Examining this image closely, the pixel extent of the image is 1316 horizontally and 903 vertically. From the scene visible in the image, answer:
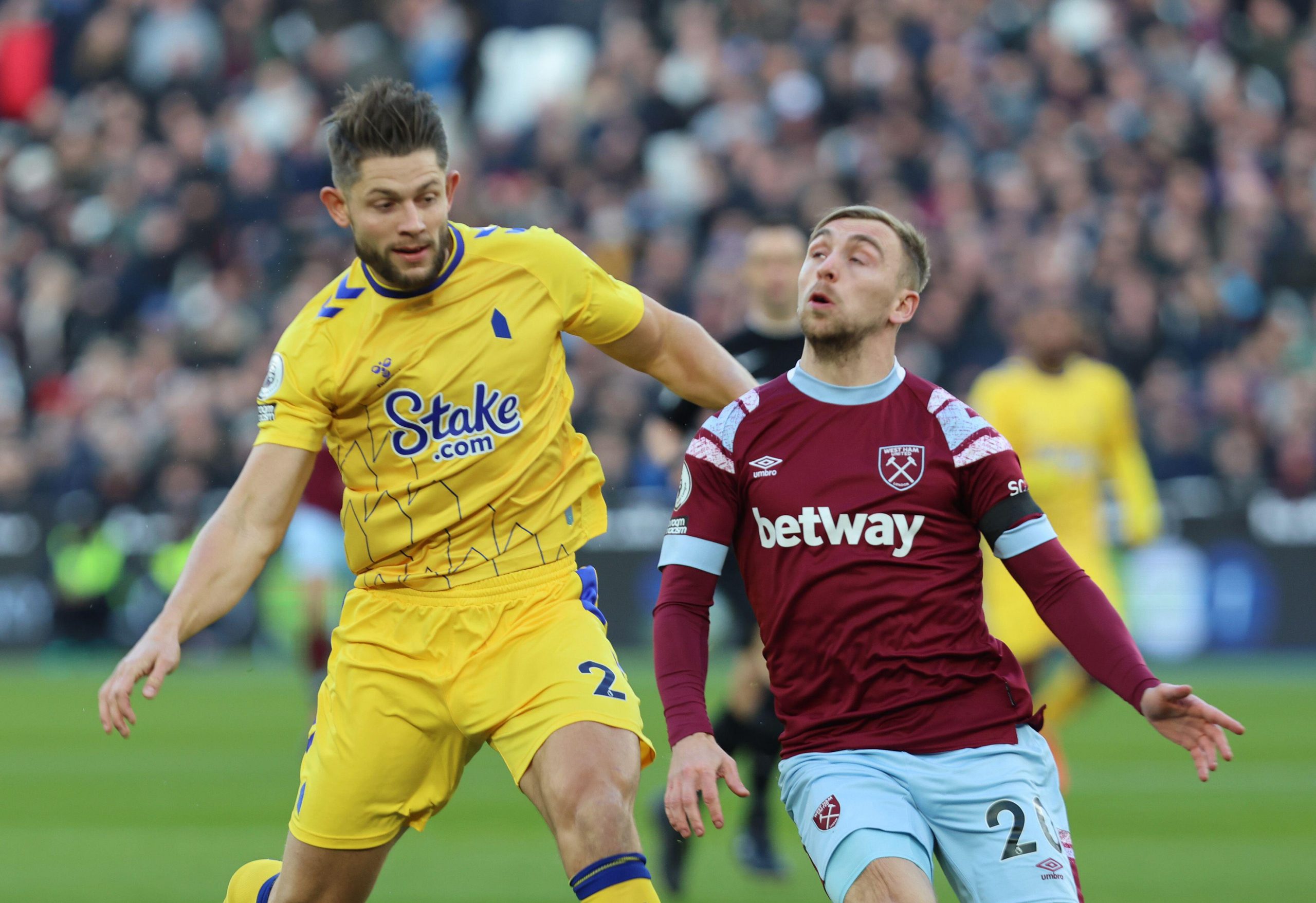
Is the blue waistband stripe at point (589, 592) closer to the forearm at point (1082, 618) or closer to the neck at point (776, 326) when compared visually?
the forearm at point (1082, 618)

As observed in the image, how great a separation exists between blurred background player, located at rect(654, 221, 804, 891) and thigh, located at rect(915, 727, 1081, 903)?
126 inches

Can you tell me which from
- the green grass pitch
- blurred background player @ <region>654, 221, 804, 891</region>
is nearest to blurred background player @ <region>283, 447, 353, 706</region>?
the green grass pitch

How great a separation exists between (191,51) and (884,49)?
7.54 metres

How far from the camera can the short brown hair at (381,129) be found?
15.8 feet

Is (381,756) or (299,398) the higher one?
(299,398)

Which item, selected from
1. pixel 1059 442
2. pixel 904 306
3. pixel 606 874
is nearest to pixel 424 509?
pixel 606 874

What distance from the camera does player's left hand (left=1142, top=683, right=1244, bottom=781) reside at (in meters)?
4.02

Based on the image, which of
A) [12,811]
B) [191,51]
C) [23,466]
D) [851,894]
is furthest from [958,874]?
[191,51]

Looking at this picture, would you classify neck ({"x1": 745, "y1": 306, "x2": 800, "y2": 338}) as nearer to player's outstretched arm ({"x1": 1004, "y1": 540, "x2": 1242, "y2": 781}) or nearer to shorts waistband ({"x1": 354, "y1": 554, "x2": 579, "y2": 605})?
shorts waistband ({"x1": 354, "y1": 554, "x2": 579, "y2": 605})

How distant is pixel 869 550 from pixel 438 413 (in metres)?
1.26

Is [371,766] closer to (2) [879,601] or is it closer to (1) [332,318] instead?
(1) [332,318]

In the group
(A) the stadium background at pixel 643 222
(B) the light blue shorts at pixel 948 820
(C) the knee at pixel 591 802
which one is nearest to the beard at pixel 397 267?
(C) the knee at pixel 591 802

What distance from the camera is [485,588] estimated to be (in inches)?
197

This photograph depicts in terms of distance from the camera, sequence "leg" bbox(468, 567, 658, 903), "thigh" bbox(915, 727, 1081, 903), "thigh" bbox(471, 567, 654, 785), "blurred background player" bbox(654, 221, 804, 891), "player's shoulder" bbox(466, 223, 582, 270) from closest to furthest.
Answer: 1. "thigh" bbox(915, 727, 1081, 903)
2. "leg" bbox(468, 567, 658, 903)
3. "thigh" bbox(471, 567, 654, 785)
4. "player's shoulder" bbox(466, 223, 582, 270)
5. "blurred background player" bbox(654, 221, 804, 891)
